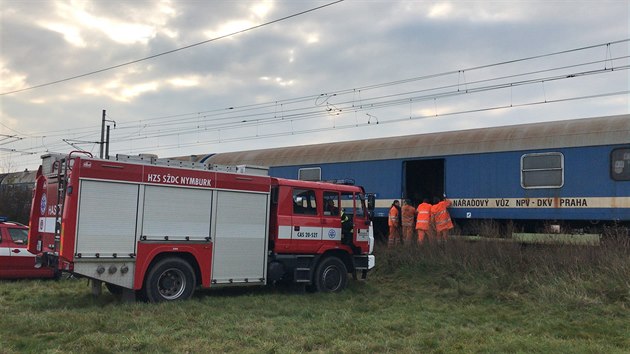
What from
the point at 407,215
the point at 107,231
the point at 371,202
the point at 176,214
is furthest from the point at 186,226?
the point at 407,215

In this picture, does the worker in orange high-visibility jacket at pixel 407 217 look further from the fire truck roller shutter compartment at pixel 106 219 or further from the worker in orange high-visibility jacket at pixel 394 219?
the fire truck roller shutter compartment at pixel 106 219

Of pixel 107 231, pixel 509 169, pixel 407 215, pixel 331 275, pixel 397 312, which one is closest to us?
pixel 107 231

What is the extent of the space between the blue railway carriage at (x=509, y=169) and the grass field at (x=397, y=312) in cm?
288

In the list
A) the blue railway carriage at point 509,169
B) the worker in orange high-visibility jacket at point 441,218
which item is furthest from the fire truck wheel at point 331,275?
the blue railway carriage at point 509,169

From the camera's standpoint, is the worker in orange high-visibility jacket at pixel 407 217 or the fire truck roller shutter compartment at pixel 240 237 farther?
the worker in orange high-visibility jacket at pixel 407 217

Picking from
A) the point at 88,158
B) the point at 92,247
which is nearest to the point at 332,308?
the point at 92,247

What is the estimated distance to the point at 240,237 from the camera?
35.8 ft

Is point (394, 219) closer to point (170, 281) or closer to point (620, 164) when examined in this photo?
point (620, 164)

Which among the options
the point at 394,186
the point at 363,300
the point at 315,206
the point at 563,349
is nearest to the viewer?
the point at 563,349

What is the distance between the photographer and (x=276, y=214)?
11422 millimetres

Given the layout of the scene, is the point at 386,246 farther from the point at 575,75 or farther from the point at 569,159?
the point at 575,75

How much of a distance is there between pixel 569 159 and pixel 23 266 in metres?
13.2

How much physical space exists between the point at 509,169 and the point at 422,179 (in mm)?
3808

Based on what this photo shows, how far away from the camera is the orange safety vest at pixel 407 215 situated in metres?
16.8
